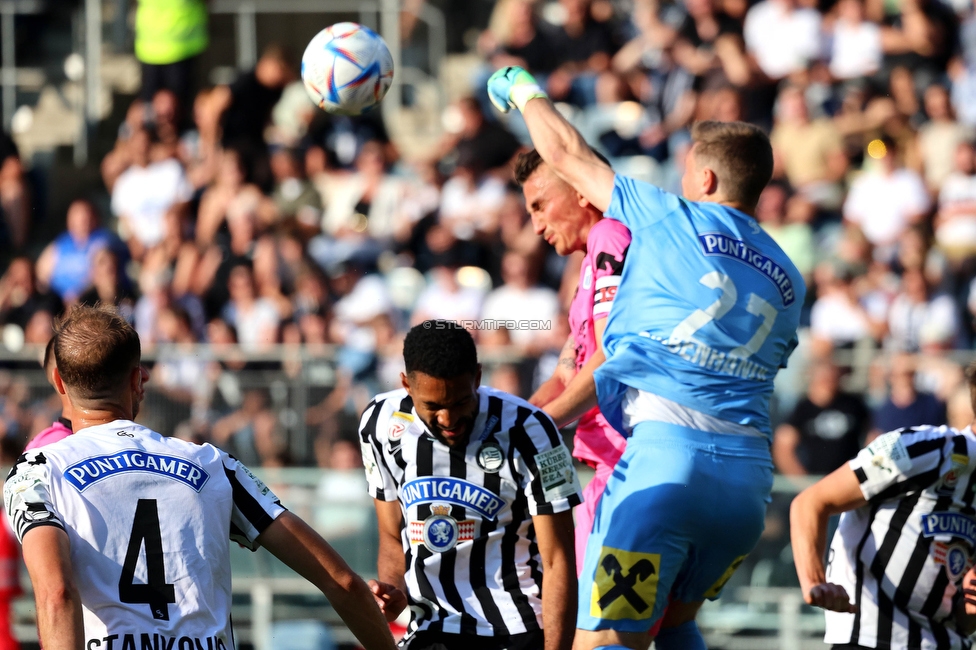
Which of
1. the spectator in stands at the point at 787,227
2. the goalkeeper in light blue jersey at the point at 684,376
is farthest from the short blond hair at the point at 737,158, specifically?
the spectator in stands at the point at 787,227

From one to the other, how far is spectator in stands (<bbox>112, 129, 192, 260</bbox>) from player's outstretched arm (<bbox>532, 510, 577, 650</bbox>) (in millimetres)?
9623

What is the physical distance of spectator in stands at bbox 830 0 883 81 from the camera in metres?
13.6

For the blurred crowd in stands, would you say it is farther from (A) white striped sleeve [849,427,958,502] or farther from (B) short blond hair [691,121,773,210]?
(B) short blond hair [691,121,773,210]

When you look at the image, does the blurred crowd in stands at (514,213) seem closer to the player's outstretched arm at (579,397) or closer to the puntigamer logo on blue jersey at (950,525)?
the puntigamer logo on blue jersey at (950,525)

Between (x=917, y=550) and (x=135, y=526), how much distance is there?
3413 millimetres

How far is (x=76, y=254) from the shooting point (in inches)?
524

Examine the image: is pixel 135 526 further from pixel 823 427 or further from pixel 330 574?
pixel 823 427

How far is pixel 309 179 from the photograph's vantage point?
45.7 feet

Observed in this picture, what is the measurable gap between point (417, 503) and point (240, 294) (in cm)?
759

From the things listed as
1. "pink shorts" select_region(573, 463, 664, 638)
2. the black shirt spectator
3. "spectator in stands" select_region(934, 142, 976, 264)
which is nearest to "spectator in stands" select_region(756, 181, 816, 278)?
"spectator in stands" select_region(934, 142, 976, 264)

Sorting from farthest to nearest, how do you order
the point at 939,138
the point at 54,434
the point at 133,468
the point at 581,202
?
1. the point at 939,138
2. the point at 581,202
3. the point at 54,434
4. the point at 133,468

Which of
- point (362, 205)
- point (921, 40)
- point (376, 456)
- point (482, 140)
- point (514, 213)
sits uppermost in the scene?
point (921, 40)

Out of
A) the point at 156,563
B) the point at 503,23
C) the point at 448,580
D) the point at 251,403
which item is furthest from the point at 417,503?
the point at 503,23

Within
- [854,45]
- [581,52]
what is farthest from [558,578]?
[581,52]
